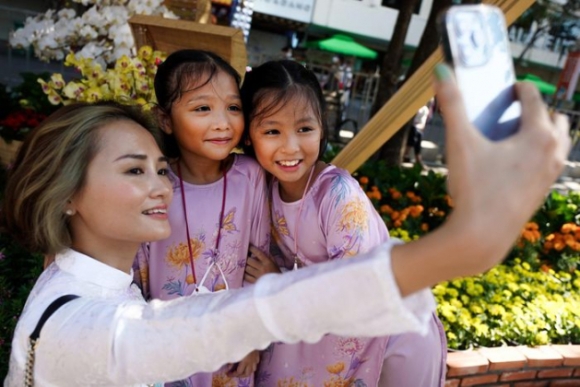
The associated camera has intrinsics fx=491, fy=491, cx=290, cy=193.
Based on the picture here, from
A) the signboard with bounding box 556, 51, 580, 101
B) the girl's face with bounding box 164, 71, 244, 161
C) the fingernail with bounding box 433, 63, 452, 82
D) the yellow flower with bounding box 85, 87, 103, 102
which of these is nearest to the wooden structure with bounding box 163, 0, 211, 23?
the yellow flower with bounding box 85, 87, 103, 102

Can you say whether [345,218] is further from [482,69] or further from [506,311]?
[506,311]

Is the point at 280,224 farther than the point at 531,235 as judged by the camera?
No

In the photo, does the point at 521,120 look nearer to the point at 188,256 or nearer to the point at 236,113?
the point at 236,113

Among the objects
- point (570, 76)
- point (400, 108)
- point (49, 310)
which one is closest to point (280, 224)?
point (400, 108)

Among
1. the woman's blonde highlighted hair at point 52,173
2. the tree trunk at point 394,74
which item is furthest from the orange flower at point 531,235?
the woman's blonde highlighted hair at point 52,173

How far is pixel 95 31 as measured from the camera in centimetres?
308

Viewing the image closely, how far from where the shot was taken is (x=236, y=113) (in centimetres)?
163

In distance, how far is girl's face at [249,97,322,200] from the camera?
1.65 meters

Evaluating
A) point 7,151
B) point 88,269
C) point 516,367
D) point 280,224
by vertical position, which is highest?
point 88,269

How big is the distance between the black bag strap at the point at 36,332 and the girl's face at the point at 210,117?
70cm

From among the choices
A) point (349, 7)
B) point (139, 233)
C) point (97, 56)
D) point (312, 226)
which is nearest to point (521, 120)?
point (139, 233)

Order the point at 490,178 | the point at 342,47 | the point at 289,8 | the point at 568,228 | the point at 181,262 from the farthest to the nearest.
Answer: the point at 289,8
the point at 342,47
the point at 568,228
the point at 181,262
the point at 490,178

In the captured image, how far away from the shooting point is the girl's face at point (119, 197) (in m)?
1.19

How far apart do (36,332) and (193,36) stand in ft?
5.44
